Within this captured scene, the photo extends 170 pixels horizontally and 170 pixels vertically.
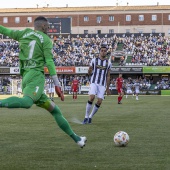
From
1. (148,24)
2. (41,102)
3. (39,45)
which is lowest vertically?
(41,102)

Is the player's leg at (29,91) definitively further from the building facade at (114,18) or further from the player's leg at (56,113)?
the building facade at (114,18)

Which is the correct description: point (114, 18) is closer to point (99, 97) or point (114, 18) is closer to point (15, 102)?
point (99, 97)

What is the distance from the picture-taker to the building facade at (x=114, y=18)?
94.3 metres

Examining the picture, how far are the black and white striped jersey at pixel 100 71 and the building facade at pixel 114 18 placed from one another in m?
78.2

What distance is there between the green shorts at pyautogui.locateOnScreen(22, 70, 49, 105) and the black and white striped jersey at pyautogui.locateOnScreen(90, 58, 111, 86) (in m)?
7.72

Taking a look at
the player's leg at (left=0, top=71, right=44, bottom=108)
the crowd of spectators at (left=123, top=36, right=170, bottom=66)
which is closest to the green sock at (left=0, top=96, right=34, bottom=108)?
the player's leg at (left=0, top=71, right=44, bottom=108)

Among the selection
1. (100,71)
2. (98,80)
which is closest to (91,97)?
(98,80)

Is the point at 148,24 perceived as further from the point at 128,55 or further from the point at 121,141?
the point at 121,141

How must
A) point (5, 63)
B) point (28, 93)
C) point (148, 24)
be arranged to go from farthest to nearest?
point (148, 24)
point (5, 63)
point (28, 93)

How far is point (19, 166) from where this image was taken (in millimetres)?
7809

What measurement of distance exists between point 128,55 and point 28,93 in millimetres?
59907

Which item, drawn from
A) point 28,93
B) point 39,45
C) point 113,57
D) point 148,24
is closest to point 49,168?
point 28,93

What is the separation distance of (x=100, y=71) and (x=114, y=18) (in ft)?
260

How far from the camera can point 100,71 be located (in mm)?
16719
